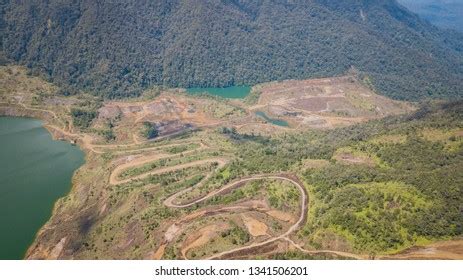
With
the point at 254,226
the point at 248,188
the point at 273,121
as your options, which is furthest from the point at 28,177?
the point at 273,121

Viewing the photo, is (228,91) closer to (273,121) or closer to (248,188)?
(273,121)

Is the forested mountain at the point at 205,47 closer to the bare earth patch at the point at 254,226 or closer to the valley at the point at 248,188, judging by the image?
the valley at the point at 248,188

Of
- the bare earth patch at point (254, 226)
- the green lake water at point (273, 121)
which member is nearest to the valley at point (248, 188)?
the bare earth patch at point (254, 226)

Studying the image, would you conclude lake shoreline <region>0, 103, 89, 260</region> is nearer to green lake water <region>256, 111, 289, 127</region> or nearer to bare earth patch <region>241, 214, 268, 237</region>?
bare earth patch <region>241, 214, 268, 237</region>

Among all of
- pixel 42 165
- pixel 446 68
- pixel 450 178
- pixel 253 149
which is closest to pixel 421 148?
pixel 450 178

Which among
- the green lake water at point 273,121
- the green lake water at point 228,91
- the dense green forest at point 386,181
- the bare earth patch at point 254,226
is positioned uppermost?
the dense green forest at point 386,181

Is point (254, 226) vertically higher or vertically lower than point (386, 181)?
lower

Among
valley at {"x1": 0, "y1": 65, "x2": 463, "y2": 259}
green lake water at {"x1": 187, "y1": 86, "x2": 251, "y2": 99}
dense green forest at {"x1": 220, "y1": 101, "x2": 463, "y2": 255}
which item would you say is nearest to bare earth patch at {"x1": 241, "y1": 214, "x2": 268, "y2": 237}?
valley at {"x1": 0, "y1": 65, "x2": 463, "y2": 259}
